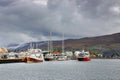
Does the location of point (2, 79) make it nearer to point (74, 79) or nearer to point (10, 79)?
point (10, 79)

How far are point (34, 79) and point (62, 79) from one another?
24.0ft

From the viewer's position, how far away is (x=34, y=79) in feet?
292

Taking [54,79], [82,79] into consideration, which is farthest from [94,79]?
[54,79]

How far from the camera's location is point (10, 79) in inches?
3506

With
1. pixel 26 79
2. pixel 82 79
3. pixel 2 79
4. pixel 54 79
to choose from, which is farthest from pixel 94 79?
pixel 2 79

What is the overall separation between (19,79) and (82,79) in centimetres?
1632

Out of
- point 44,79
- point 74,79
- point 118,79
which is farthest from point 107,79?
point 44,79

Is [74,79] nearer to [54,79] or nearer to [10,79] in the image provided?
[54,79]

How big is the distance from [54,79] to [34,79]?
205 inches

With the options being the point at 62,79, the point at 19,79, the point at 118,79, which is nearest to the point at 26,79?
the point at 19,79

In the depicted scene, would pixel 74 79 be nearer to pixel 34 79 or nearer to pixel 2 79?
pixel 34 79

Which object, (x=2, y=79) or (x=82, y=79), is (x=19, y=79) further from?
(x=82, y=79)

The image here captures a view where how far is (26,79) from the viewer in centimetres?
8844

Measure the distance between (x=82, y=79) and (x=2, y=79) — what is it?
20619 mm
